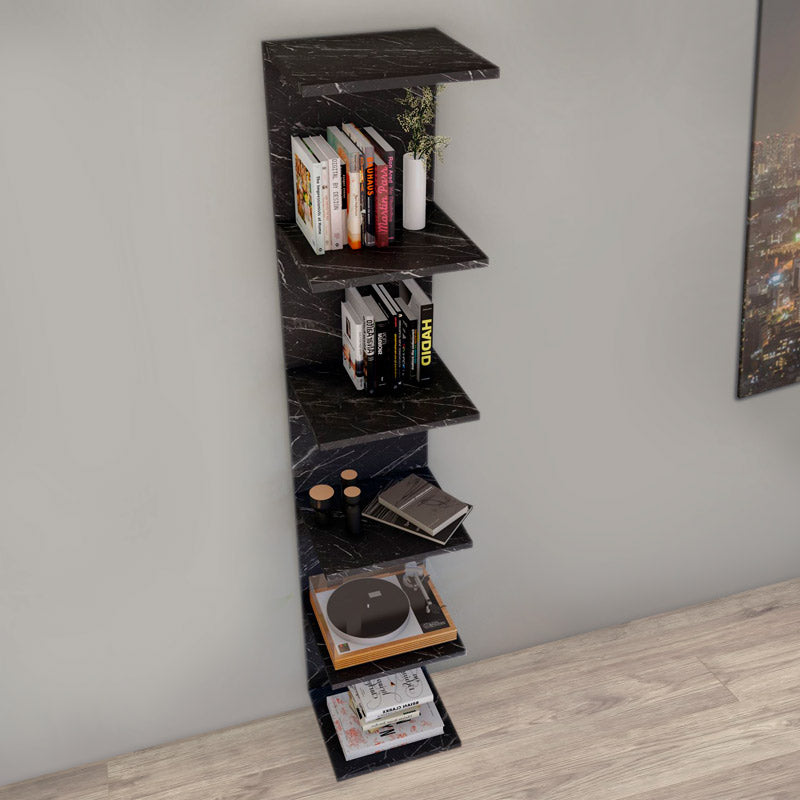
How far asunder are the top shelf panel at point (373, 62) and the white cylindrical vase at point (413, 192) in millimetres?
235

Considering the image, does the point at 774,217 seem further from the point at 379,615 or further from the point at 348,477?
the point at 379,615

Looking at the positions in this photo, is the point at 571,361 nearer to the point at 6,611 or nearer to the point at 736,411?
the point at 736,411

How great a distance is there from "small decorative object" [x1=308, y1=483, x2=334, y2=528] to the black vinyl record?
0.97 ft

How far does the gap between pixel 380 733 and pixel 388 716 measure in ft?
0.23

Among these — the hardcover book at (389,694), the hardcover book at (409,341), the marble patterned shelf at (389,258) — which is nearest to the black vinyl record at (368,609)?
the hardcover book at (389,694)

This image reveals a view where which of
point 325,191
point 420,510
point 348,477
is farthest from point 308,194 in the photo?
point 420,510

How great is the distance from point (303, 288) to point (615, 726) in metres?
1.62

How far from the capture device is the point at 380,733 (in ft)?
9.32

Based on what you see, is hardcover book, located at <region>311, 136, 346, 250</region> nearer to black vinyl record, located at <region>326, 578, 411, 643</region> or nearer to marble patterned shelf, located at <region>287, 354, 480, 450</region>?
marble patterned shelf, located at <region>287, 354, 480, 450</region>

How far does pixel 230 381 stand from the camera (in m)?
2.54

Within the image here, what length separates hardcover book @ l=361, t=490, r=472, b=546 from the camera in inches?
101

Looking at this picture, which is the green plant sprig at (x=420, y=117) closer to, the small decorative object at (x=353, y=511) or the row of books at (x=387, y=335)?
the row of books at (x=387, y=335)

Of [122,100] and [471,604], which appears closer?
[122,100]

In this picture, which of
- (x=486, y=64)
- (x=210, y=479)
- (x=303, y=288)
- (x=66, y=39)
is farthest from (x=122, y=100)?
(x=210, y=479)
